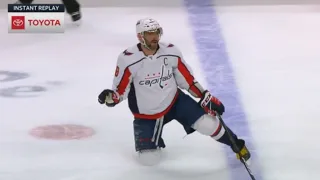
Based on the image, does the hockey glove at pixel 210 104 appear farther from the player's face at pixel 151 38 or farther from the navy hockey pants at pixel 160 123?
the player's face at pixel 151 38

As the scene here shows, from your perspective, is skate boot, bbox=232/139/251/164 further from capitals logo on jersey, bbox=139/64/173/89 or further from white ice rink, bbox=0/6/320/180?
capitals logo on jersey, bbox=139/64/173/89

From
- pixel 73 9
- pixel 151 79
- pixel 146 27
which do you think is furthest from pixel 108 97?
pixel 73 9

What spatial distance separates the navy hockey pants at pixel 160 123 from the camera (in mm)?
2686

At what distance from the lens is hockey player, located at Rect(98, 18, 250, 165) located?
2613 mm

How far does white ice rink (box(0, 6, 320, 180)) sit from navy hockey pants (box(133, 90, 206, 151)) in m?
0.10

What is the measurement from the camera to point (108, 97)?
2.59 metres

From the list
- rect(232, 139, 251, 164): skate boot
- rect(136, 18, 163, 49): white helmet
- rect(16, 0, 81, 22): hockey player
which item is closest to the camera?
rect(136, 18, 163, 49): white helmet

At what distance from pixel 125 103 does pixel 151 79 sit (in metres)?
0.65

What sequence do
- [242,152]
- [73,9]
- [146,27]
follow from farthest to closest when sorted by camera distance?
1. [73,9]
2. [242,152]
3. [146,27]

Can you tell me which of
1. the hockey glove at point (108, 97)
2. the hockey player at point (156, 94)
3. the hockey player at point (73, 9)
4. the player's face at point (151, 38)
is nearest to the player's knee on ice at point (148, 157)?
the hockey player at point (156, 94)

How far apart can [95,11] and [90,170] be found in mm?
1724

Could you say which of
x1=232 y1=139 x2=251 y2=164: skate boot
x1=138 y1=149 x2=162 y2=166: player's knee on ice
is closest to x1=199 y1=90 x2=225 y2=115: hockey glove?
x1=232 y1=139 x2=251 y2=164: skate boot

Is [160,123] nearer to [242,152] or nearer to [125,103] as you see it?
[242,152]

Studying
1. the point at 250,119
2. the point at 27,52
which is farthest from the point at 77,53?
the point at 250,119
